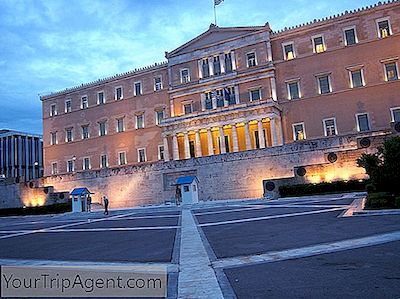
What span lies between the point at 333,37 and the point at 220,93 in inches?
645

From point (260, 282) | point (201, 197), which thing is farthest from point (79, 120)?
point (260, 282)

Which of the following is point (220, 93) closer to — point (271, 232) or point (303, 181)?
point (303, 181)

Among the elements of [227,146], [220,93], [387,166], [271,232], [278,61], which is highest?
[278,61]

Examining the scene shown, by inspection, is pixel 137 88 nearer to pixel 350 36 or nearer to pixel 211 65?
pixel 211 65

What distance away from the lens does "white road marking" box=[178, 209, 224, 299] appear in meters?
5.14

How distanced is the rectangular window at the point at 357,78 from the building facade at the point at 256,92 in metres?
0.12

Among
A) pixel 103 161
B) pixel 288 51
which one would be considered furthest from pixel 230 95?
pixel 103 161

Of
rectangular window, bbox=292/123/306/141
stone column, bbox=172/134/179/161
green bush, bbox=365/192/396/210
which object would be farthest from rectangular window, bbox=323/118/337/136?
green bush, bbox=365/192/396/210

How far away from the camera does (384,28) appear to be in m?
41.1

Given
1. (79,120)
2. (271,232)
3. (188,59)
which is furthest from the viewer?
(79,120)

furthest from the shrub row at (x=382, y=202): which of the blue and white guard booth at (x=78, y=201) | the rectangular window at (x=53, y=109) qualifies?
the rectangular window at (x=53, y=109)

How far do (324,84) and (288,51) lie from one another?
6703 millimetres

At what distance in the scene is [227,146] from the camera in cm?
4669

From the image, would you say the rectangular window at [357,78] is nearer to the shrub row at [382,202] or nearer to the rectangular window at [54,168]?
the shrub row at [382,202]
